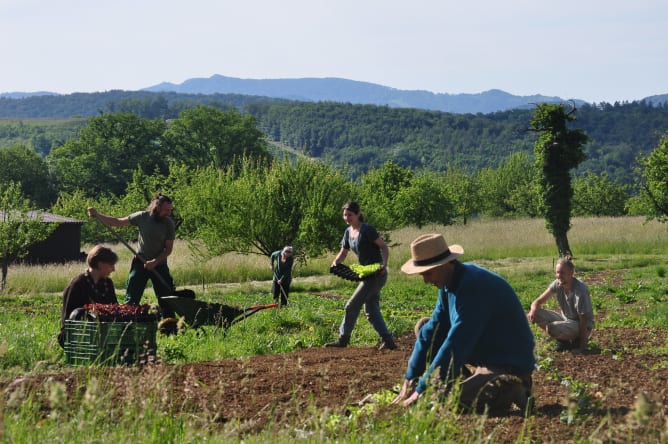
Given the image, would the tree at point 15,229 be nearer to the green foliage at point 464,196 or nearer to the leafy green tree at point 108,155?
the green foliage at point 464,196

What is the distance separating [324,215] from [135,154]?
5243 cm

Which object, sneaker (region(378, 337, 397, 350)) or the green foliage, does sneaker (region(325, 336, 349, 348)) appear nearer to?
sneaker (region(378, 337, 397, 350))

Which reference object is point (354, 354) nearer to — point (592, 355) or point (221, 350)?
point (221, 350)

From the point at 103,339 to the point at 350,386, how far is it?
10.9 feet

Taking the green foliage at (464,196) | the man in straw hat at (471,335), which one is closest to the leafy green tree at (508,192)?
the green foliage at (464,196)

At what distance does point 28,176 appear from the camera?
70.5 m

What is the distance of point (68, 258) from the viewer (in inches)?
1414

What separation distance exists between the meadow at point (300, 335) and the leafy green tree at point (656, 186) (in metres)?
1.23

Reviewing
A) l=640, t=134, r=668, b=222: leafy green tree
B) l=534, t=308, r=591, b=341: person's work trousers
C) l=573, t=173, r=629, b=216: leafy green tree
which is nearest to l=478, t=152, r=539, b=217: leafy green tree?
l=573, t=173, r=629, b=216: leafy green tree

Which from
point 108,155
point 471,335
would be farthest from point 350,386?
point 108,155

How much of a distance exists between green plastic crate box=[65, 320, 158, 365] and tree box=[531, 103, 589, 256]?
23.8 meters

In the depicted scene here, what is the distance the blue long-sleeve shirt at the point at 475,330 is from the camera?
17.9 feet

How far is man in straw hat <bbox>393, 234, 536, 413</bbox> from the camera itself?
546 cm

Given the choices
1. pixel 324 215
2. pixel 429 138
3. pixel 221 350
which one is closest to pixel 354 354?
pixel 221 350
